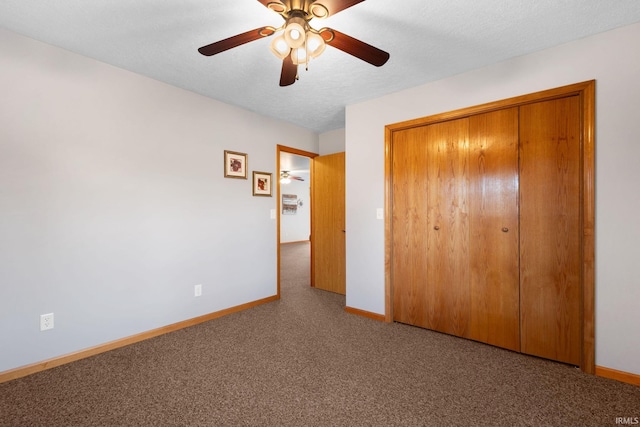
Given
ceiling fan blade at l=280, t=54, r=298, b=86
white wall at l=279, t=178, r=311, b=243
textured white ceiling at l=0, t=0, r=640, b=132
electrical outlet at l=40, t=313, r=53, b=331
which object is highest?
textured white ceiling at l=0, t=0, r=640, b=132

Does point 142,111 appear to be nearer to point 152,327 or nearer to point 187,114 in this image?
point 187,114

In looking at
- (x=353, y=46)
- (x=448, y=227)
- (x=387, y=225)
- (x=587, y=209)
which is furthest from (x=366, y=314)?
(x=353, y=46)

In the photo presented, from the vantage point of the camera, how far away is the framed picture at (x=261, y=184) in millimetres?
3584

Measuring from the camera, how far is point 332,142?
4.32 m

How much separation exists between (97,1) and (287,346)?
2.74 metres

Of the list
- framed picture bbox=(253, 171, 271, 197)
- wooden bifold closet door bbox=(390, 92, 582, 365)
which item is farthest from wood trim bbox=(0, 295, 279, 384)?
wooden bifold closet door bbox=(390, 92, 582, 365)

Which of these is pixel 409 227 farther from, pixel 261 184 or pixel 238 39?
pixel 238 39

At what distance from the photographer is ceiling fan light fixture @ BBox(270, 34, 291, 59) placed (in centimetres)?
148

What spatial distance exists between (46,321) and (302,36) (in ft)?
8.79

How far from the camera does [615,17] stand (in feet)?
6.03

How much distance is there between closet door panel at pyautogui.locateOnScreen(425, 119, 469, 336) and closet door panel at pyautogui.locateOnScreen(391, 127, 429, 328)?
61 mm

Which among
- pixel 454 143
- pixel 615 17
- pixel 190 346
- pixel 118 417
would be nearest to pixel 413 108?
pixel 454 143

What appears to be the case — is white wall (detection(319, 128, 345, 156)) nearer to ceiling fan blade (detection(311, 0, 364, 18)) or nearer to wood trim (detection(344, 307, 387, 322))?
Result: wood trim (detection(344, 307, 387, 322))

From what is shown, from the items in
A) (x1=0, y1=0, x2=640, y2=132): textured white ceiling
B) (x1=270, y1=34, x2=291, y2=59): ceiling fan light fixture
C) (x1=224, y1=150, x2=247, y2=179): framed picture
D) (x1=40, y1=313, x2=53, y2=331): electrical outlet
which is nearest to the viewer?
(x1=270, y1=34, x2=291, y2=59): ceiling fan light fixture
